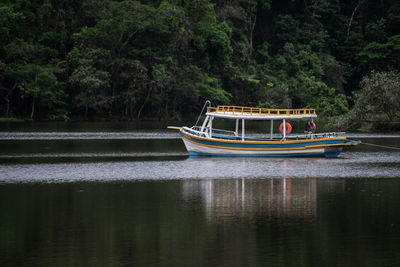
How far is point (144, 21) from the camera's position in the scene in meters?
94.5

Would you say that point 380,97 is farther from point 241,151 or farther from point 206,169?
point 206,169

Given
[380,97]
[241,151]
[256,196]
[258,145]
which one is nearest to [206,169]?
[241,151]

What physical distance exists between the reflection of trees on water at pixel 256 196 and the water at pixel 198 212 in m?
0.04

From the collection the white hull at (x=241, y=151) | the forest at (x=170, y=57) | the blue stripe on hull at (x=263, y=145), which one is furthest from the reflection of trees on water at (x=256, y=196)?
the forest at (x=170, y=57)

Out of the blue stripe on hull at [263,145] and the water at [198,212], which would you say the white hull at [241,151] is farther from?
the water at [198,212]

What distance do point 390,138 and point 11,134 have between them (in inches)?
1410

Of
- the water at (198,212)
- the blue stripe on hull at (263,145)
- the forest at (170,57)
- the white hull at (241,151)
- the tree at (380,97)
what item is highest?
the forest at (170,57)

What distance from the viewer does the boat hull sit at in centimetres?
4362

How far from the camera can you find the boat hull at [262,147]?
43625 mm

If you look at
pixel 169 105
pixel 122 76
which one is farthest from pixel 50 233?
pixel 169 105

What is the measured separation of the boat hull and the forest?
3662 cm

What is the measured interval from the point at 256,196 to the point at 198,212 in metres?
4.15

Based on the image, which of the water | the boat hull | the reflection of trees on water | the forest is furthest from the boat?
the forest

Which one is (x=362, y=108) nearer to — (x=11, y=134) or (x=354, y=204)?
(x=11, y=134)
